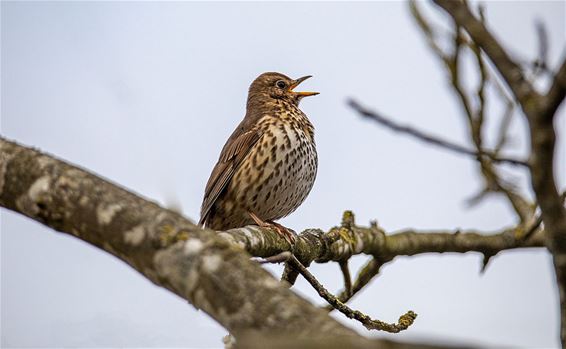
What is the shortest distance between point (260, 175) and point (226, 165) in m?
0.42

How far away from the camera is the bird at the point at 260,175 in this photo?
636cm

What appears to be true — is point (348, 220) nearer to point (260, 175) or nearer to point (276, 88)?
point (260, 175)

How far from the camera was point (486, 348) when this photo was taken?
157 cm

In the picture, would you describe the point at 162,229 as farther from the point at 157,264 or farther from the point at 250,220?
the point at 250,220

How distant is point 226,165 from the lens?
664 centimetres

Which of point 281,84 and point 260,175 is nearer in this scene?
point 260,175

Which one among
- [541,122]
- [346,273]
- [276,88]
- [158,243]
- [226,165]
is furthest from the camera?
[276,88]

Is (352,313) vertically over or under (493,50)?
under

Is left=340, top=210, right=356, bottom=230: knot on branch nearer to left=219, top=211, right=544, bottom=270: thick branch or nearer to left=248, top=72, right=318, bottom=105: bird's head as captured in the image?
left=219, top=211, right=544, bottom=270: thick branch

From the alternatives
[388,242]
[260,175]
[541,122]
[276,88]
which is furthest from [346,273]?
[541,122]

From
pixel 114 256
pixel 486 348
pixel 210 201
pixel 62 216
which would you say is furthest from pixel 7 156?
pixel 210 201

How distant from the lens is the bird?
6.36 metres

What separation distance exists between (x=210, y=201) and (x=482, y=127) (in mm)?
3356

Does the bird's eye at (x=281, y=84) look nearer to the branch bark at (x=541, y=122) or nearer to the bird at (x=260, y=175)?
the bird at (x=260, y=175)
